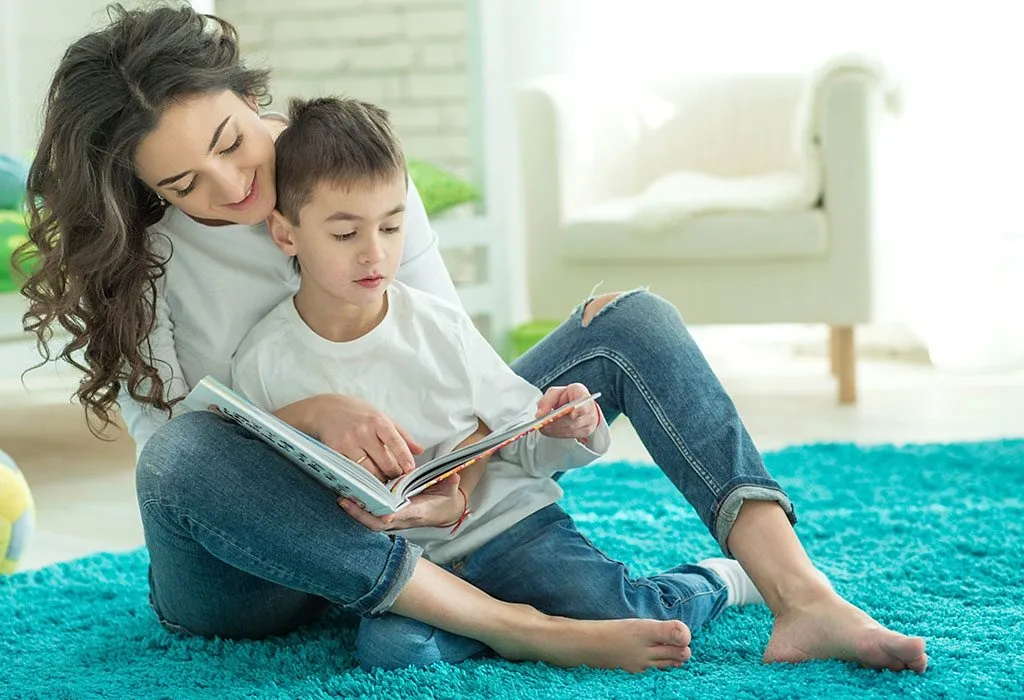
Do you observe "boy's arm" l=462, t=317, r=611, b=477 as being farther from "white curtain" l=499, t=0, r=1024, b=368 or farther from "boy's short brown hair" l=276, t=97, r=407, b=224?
"white curtain" l=499, t=0, r=1024, b=368

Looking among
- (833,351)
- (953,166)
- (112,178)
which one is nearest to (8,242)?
(112,178)

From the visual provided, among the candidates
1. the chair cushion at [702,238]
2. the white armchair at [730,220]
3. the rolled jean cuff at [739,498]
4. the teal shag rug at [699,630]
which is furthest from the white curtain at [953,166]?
the rolled jean cuff at [739,498]

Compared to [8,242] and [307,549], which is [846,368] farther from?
[307,549]

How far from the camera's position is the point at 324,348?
1257 millimetres

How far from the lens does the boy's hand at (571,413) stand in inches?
47.6

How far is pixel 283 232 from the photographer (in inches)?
50.8

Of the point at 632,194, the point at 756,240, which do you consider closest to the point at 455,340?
the point at 756,240

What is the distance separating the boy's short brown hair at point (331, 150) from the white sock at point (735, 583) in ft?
1.77

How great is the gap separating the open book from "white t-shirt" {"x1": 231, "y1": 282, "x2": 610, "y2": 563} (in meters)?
0.12

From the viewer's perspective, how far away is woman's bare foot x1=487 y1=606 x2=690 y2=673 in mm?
1193

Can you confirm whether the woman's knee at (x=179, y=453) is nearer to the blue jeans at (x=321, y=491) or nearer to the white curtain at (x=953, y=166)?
the blue jeans at (x=321, y=491)

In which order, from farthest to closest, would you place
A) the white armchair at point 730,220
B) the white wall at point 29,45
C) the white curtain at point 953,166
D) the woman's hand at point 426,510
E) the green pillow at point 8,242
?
the white curtain at point 953,166 → the white armchair at point 730,220 → the white wall at point 29,45 → the green pillow at point 8,242 → the woman's hand at point 426,510

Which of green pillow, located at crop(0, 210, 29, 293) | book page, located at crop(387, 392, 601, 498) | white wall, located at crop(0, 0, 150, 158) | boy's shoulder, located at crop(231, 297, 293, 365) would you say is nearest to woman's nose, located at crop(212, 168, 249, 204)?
boy's shoulder, located at crop(231, 297, 293, 365)

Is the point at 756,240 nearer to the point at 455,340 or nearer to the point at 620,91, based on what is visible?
the point at 620,91
